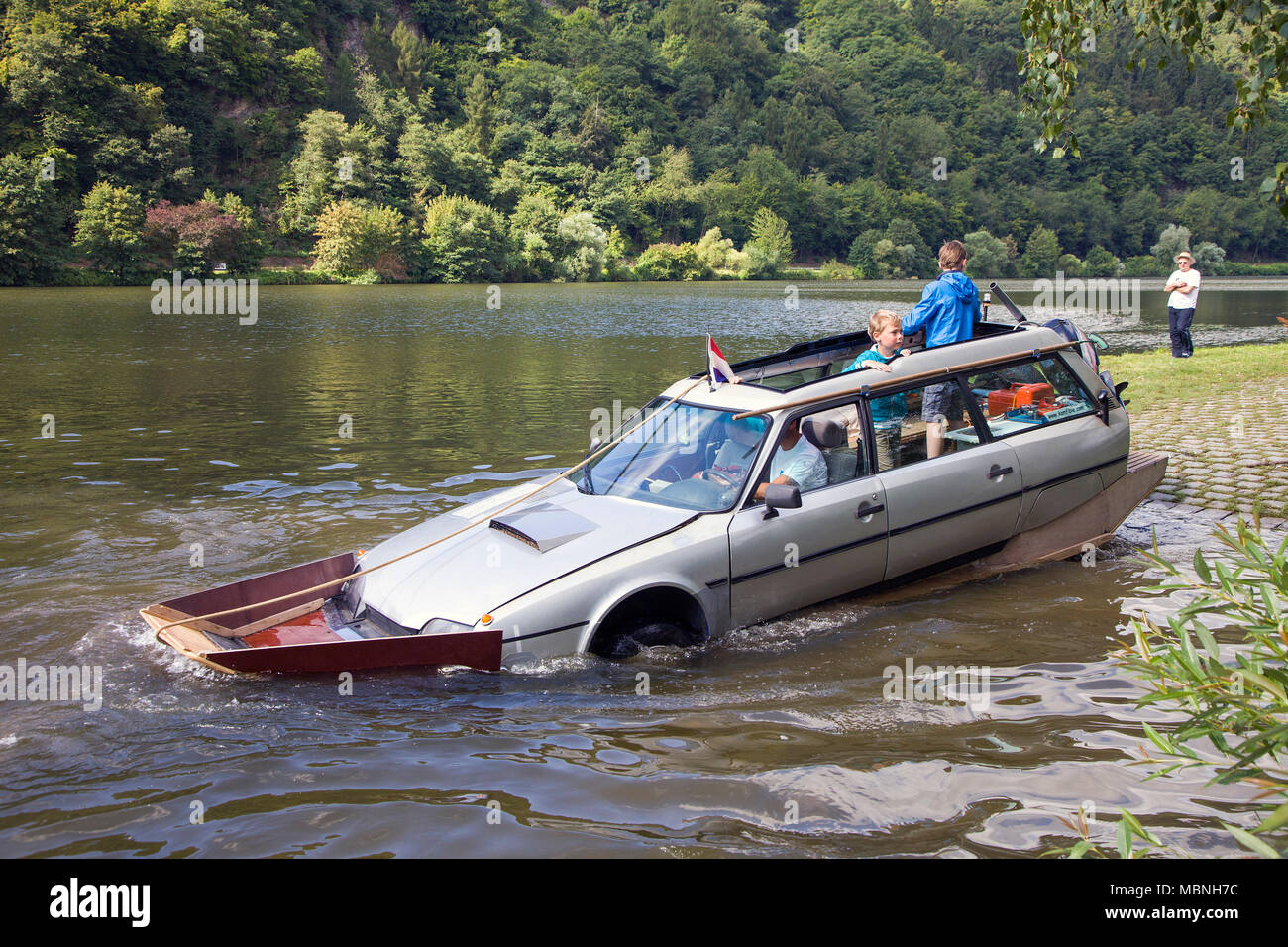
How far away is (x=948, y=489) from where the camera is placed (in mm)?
7133

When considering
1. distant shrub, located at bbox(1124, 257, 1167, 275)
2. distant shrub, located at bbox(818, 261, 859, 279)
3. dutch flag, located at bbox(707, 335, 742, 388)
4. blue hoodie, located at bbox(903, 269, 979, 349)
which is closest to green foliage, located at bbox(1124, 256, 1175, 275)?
distant shrub, located at bbox(1124, 257, 1167, 275)

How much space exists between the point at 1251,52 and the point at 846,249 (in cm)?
11727

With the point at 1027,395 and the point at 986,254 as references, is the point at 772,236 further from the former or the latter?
the point at 1027,395

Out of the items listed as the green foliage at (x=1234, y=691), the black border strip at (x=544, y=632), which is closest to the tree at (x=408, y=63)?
the black border strip at (x=544, y=632)

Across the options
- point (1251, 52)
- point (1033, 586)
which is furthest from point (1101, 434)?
point (1251, 52)

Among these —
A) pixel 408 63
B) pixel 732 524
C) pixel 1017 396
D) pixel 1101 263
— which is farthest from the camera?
pixel 1101 263

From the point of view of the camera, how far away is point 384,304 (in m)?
49.9

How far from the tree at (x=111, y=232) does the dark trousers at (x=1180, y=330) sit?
61184 millimetres

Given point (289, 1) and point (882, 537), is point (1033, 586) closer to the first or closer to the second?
point (882, 537)

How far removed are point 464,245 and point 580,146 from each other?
1532 inches

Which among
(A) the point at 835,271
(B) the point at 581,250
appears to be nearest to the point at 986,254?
(A) the point at 835,271

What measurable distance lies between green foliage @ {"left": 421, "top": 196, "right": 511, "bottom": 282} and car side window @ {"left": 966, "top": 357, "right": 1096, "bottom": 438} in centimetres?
7282

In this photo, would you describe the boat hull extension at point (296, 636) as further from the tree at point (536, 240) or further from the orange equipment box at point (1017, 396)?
the tree at point (536, 240)

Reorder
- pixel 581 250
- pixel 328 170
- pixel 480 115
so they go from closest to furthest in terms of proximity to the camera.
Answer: pixel 328 170 < pixel 581 250 < pixel 480 115
